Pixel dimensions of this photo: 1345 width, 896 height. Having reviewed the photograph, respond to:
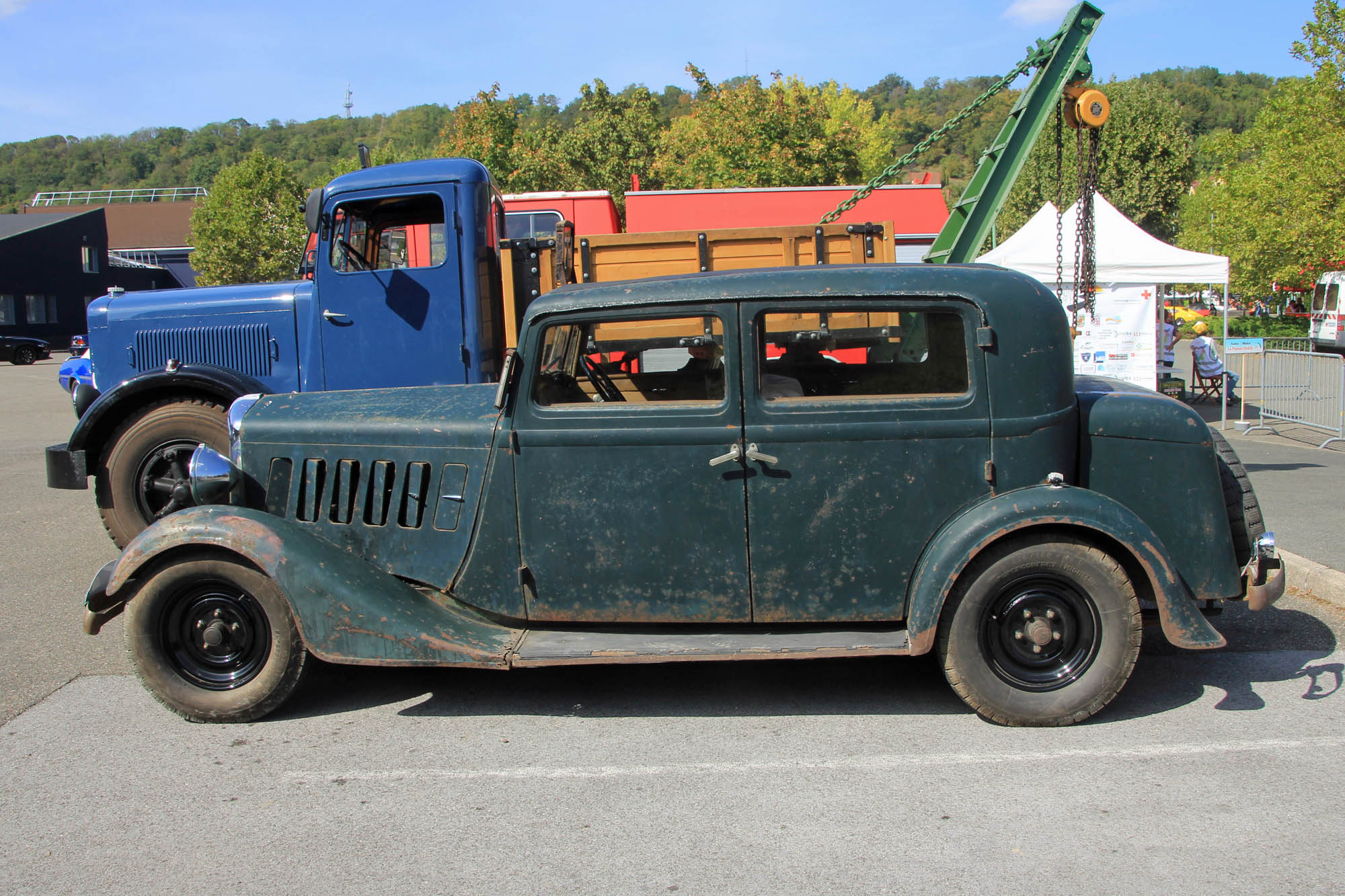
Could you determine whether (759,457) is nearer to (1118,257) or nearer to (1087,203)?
(1087,203)

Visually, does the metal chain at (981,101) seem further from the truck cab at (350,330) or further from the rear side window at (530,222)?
the rear side window at (530,222)

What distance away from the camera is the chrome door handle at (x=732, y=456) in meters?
3.79

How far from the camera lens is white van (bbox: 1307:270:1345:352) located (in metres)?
24.3

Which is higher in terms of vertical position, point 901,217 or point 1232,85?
point 1232,85

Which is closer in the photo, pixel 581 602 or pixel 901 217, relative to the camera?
pixel 581 602

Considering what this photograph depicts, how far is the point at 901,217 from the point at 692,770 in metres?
10.3

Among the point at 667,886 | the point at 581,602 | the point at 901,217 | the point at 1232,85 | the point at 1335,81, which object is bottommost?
the point at 667,886

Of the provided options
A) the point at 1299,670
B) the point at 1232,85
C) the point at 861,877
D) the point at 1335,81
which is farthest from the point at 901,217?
the point at 1232,85

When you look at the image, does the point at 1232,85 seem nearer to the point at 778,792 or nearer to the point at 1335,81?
the point at 1335,81

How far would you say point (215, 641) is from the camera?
12.9ft

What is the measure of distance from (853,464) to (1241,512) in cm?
170

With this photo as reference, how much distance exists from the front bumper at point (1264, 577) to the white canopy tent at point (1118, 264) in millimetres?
7209

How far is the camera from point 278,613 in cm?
388

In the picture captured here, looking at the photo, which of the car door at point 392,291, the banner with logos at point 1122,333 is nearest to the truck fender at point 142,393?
the car door at point 392,291
